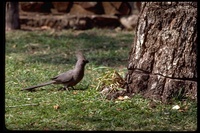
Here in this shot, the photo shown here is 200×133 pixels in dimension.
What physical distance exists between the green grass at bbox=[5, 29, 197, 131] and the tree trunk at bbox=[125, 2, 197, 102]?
0.50ft

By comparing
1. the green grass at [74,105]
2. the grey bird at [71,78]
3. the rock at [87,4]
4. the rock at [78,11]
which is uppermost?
the rock at [87,4]

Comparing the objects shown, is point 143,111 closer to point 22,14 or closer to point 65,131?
point 65,131

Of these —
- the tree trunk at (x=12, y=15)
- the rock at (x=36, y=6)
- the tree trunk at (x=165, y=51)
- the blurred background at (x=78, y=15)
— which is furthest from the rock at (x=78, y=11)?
the tree trunk at (x=165, y=51)

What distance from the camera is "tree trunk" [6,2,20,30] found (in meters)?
10.9

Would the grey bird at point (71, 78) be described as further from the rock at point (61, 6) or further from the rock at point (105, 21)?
the rock at point (61, 6)

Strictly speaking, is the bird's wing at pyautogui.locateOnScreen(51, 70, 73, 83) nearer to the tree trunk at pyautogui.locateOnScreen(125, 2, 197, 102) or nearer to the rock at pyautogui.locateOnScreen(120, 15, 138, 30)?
the tree trunk at pyautogui.locateOnScreen(125, 2, 197, 102)

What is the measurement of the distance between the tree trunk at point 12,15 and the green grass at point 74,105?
1.99 meters

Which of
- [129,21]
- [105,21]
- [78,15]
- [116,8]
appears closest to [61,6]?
[78,15]

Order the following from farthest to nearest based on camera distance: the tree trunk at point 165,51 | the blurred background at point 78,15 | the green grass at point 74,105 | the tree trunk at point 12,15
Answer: the blurred background at point 78,15, the tree trunk at point 12,15, the tree trunk at point 165,51, the green grass at point 74,105

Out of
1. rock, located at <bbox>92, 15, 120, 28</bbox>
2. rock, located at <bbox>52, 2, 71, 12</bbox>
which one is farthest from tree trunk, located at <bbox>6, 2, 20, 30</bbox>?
rock, located at <bbox>92, 15, 120, 28</bbox>

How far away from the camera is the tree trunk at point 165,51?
5.62 meters

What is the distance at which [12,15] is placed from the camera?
11023 mm

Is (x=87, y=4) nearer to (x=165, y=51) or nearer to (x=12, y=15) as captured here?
(x=12, y=15)

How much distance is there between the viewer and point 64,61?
28.2 feet
